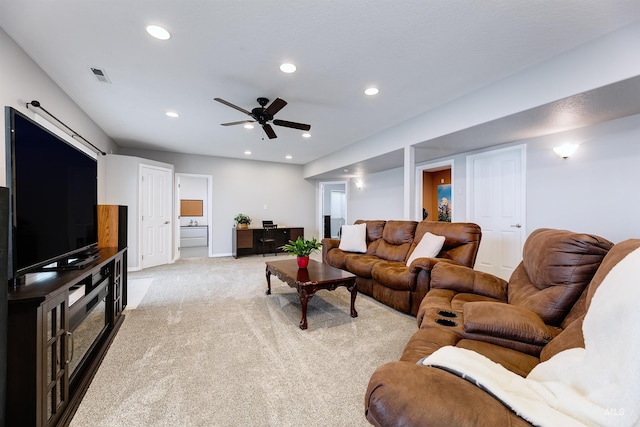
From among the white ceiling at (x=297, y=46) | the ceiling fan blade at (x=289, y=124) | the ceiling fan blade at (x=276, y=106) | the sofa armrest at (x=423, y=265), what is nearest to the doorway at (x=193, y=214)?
the white ceiling at (x=297, y=46)

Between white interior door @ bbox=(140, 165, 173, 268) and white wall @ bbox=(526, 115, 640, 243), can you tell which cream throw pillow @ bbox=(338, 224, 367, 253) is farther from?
white interior door @ bbox=(140, 165, 173, 268)

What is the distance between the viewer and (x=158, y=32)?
2158 millimetres

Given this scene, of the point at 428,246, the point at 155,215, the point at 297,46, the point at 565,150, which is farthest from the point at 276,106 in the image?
the point at 155,215

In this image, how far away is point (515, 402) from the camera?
2.38 feet

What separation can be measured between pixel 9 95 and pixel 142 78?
1.05 m

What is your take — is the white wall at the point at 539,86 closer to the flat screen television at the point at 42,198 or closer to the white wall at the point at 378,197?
the white wall at the point at 378,197

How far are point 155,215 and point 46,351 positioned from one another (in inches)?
188

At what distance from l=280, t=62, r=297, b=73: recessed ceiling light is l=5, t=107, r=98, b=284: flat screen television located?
185 centimetres

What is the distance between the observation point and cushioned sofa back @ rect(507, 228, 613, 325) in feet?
4.75

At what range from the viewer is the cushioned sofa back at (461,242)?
302 cm

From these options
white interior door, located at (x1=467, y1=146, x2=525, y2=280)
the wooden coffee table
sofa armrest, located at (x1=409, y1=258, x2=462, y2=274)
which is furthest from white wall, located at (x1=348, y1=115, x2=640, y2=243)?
the wooden coffee table

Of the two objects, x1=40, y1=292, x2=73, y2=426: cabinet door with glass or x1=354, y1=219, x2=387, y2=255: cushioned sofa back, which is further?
x1=354, y1=219, x2=387, y2=255: cushioned sofa back

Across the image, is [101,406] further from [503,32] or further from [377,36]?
[503,32]

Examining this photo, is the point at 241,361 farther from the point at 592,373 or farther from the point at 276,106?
the point at 276,106
